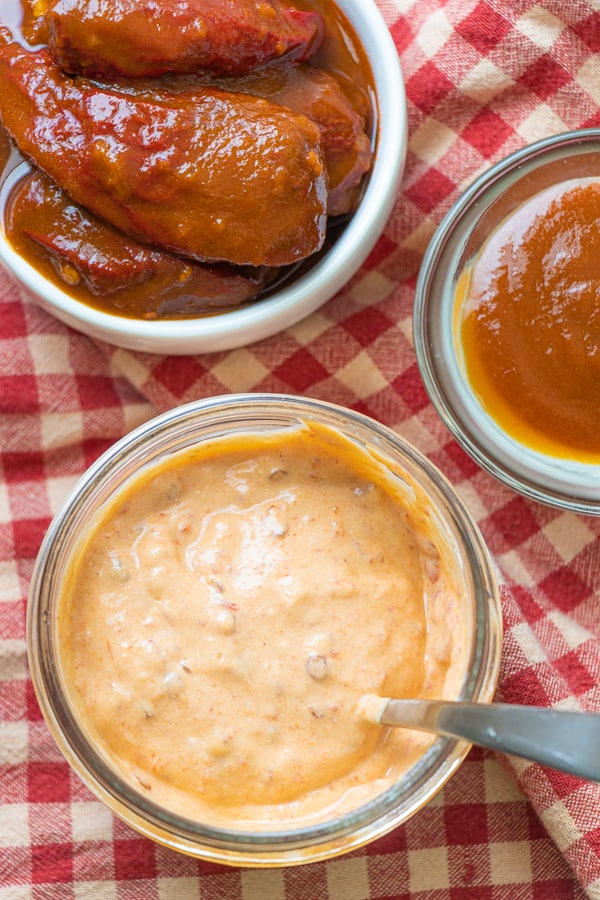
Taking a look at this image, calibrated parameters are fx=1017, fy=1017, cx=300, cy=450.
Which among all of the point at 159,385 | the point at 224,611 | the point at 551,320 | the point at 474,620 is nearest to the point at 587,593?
the point at 474,620

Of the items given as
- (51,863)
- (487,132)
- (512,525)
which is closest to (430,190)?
(487,132)

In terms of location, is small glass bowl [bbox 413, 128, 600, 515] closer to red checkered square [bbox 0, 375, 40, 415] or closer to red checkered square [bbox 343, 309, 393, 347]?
red checkered square [bbox 343, 309, 393, 347]

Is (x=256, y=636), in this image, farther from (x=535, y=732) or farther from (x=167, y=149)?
(x=167, y=149)

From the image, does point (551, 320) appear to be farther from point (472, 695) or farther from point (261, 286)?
point (472, 695)

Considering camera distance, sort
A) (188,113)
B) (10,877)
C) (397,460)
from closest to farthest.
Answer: (188,113) < (397,460) < (10,877)

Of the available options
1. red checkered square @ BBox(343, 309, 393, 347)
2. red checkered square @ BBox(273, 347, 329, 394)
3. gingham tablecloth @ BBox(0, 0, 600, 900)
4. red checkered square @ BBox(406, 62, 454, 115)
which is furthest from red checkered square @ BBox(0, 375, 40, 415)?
red checkered square @ BBox(406, 62, 454, 115)
